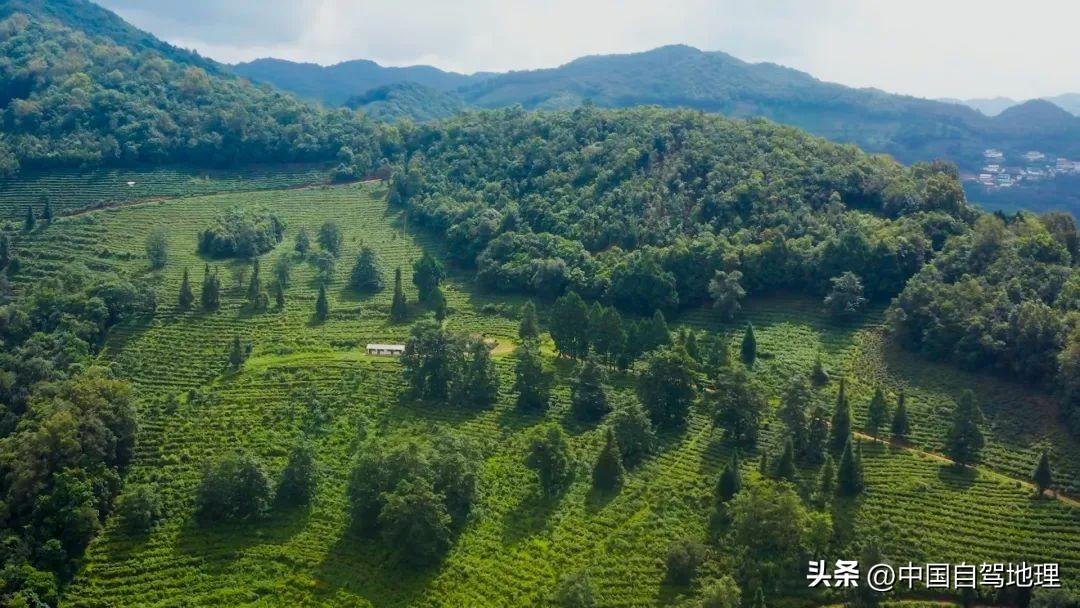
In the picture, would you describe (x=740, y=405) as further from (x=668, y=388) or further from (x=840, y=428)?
(x=840, y=428)

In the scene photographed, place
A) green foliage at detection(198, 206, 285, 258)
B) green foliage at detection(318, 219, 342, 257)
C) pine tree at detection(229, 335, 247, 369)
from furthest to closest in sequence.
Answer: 1. green foliage at detection(318, 219, 342, 257)
2. green foliage at detection(198, 206, 285, 258)
3. pine tree at detection(229, 335, 247, 369)

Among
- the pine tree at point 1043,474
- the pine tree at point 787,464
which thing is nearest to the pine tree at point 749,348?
the pine tree at point 787,464

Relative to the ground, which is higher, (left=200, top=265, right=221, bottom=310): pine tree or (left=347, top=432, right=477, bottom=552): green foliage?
(left=200, top=265, right=221, bottom=310): pine tree

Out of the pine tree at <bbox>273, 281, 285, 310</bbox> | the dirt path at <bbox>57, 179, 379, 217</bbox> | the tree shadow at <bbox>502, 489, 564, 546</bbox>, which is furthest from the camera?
the dirt path at <bbox>57, 179, 379, 217</bbox>

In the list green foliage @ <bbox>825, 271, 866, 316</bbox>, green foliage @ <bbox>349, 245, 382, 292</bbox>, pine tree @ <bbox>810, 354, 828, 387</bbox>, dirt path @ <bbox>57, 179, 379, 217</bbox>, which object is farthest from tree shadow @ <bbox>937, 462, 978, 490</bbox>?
dirt path @ <bbox>57, 179, 379, 217</bbox>

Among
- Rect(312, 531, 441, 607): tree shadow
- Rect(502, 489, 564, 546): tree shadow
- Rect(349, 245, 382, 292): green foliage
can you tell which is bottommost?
Rect(312, 531, 441, 607): tree shadow

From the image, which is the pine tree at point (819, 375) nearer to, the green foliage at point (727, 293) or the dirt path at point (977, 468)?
the dirt path at point (977, 468)

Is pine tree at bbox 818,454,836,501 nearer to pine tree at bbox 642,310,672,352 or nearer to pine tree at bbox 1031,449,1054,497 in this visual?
pine tree at bbox 1031,449,1054,497
